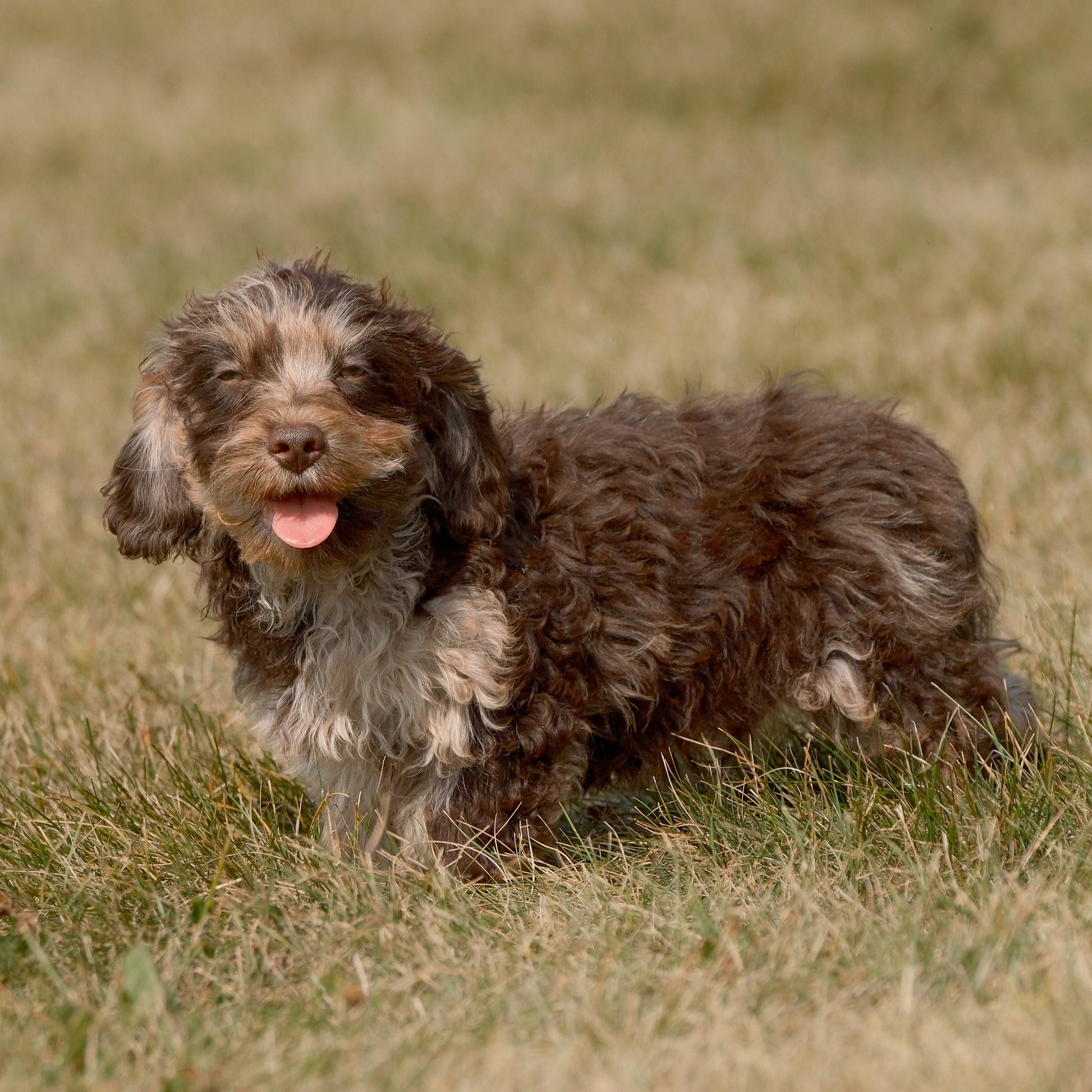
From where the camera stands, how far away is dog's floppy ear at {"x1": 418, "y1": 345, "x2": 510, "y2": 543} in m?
3.82

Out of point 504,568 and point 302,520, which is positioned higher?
point 302,520

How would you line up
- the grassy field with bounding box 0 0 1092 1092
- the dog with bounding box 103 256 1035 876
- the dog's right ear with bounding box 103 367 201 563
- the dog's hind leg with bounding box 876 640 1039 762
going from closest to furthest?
the grassy field with bounding box 0 0 1092 1092
the dog with bounding box 103 256 1035 876
the dog's right ear with bounding box 103 367 201 563
the dog's hind leg with bounding box 876 640 1039 762

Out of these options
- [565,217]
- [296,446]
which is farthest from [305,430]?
[565,217]

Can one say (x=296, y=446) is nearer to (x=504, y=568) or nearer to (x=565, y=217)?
(x=504, y=568)

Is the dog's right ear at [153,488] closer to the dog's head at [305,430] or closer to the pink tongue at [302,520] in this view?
the dog's head at [305,430]

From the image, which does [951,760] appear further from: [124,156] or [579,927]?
[124,156]

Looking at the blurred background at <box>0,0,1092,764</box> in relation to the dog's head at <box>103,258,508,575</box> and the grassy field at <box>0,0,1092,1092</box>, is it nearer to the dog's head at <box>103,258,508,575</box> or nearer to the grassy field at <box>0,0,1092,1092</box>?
the grassy field at <box>0,0,1092,1092</box>

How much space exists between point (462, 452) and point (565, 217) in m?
8.34

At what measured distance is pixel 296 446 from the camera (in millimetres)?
3516

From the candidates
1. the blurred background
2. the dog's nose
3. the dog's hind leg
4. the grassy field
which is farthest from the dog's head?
the blurred background

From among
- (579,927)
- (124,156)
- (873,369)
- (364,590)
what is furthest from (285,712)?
(124,156)

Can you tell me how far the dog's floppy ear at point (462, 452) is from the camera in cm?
382

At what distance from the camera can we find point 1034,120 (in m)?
14.3

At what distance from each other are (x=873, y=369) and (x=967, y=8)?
9.82m
